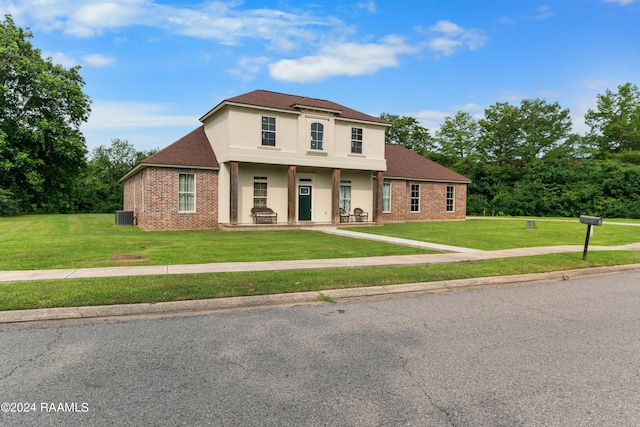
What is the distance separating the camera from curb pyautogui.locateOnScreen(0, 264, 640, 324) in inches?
214

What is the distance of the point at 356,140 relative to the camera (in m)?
23.8

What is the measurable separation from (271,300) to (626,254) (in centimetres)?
1193

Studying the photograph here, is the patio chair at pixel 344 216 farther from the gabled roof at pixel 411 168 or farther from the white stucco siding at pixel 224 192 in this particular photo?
the white stucco siding at pixel 224 192

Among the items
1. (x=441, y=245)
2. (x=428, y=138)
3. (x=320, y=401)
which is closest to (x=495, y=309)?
(x=320, y=401)

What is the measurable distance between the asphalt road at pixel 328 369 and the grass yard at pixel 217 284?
76cm

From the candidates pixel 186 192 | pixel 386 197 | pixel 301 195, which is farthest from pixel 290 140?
pixel 386 197

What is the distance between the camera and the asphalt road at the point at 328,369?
310cm

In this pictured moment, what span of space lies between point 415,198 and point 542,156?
25539 millimetres

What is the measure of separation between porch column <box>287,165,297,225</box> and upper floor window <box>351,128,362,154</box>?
4.27 meters

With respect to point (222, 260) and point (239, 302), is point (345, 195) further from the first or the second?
point (239, 302)

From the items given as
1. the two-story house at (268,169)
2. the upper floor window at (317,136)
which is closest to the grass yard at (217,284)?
the two-story house at (268,169)

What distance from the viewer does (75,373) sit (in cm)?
373

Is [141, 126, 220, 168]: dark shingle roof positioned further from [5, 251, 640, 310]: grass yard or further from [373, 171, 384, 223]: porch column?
[5, 251, 640, 310]: grass yard

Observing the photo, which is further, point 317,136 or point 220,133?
point 317,136
